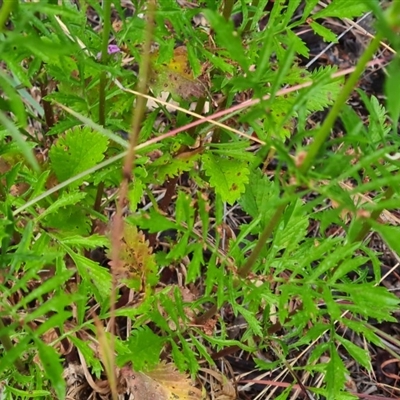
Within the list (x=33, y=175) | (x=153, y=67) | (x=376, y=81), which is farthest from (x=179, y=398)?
(x=376, y=81)

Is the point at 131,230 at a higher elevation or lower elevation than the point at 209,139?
lower

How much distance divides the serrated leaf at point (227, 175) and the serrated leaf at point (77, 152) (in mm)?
318

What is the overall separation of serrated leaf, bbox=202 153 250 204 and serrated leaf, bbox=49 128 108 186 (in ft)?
1.04

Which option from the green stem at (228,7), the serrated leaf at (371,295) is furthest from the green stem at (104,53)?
the serrated leaf at (371,295)

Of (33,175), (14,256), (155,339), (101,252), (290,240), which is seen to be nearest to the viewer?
(14,256)

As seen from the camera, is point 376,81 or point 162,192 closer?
point 162,192

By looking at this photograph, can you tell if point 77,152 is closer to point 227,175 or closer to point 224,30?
point 227,175

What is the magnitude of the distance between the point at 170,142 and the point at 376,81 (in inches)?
52.2

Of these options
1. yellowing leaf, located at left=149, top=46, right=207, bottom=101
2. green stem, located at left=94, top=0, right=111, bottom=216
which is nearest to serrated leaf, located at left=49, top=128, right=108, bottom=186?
green stem, located at left=94, top=0, right=111, bottom=216

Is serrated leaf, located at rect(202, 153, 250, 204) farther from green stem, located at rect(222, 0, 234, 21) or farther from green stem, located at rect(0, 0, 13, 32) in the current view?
green stem, located at rect(0, 0, 13, 32)

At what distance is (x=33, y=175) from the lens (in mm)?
1733

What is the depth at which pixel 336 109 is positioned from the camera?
101 centimetres

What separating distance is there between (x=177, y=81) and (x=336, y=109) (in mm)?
915

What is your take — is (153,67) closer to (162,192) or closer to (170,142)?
(170,142)
